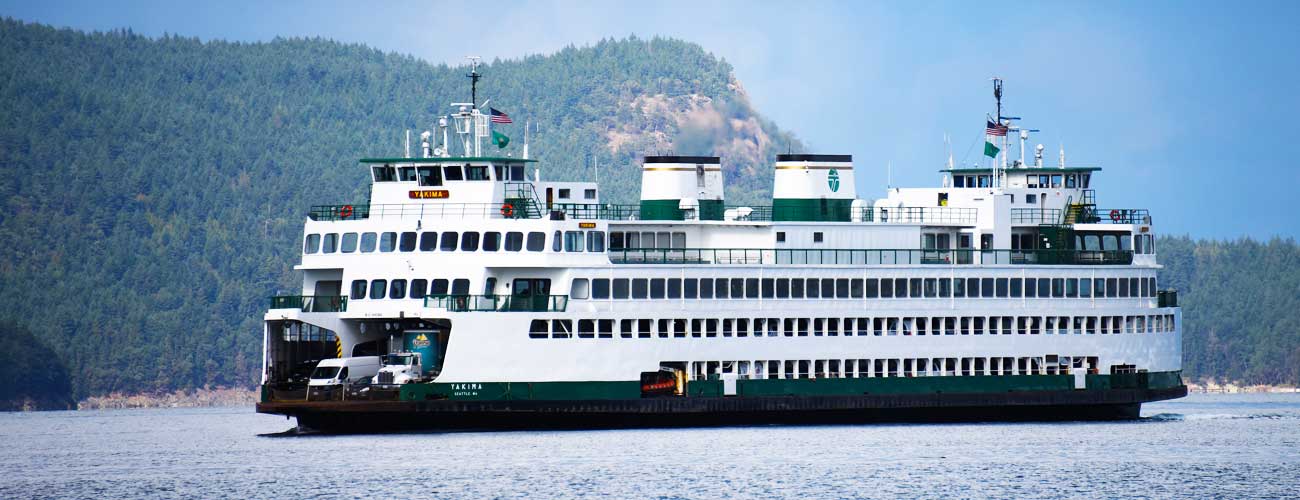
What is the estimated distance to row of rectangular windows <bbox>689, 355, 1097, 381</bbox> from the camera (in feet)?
187

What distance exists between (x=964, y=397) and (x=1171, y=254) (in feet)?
386

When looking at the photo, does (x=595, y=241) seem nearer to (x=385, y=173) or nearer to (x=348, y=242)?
(x=385, y=173)

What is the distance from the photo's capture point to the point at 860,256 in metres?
58.8

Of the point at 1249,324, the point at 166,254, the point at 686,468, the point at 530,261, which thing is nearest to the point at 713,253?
the point at 530,261

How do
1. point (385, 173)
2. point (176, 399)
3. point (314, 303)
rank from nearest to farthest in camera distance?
point (314, 303)
point (385, 173)
point (176, 399)

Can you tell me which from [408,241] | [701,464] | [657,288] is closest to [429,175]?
[408,241]

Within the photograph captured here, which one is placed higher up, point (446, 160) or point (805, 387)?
point (446, 160)

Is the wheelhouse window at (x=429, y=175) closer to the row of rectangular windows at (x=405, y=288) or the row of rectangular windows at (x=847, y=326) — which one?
the row of rectangular windows at (x=405, y=288)

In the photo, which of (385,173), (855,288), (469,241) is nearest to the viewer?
(469,241)

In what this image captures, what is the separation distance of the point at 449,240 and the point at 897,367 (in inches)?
508

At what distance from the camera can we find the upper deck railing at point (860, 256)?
2239 inches

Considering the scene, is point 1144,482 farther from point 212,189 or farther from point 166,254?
point 212,189

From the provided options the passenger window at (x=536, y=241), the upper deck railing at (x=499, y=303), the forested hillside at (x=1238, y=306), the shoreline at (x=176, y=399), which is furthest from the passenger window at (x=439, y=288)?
the forested hillside at (x=1238, y=306)

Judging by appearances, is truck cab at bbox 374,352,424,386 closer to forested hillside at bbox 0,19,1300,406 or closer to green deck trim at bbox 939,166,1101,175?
green deck trim at bbox 939,166,1101,175
